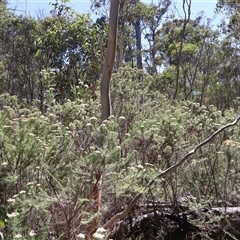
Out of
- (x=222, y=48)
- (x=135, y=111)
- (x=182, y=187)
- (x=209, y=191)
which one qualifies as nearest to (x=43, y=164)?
(x=182, y=187)

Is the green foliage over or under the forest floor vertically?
over

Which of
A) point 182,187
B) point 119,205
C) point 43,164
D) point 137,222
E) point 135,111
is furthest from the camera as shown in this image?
point 135,111

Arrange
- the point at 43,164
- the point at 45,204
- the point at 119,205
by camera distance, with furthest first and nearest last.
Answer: the point at 119,205
the point at 43,164
the point at 45,204

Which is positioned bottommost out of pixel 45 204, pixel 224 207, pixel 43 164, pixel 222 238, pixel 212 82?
pixel 222 238

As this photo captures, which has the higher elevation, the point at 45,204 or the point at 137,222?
the point at 45,204

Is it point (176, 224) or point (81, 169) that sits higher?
point (81, 169)

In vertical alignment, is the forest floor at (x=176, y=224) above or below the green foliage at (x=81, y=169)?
below

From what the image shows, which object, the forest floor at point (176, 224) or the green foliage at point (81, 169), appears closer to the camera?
the green foliage at point (81, 169)

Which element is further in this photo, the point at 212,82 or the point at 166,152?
the point at 212,82

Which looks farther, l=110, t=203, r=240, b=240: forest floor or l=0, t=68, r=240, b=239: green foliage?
l=110, t=203, r=240, b=240: forest floor

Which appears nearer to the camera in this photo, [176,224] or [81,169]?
[81,169]

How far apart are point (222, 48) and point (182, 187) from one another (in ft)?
54.0

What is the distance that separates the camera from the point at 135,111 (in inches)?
243

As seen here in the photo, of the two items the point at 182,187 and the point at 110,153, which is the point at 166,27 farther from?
the point at 110,153
